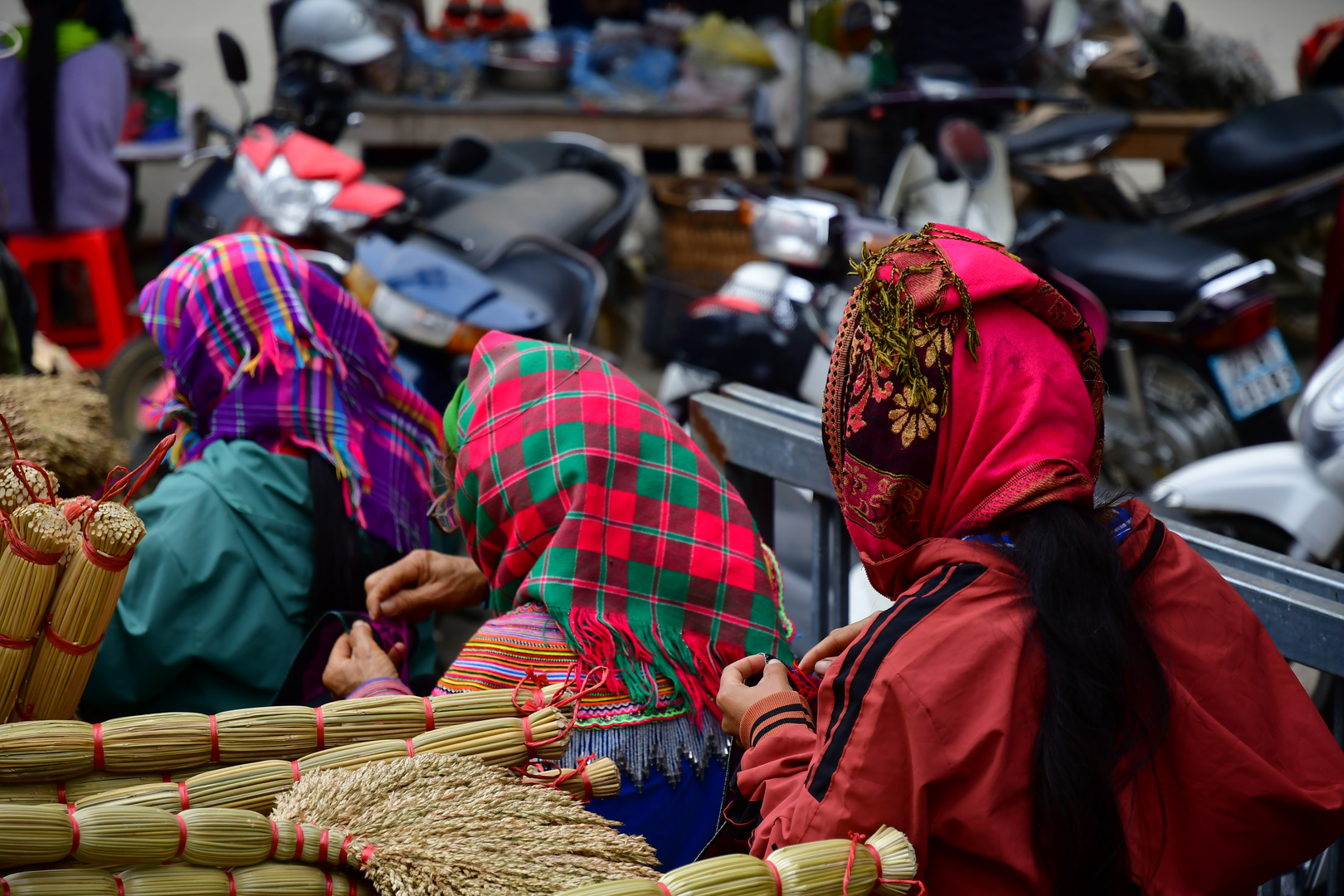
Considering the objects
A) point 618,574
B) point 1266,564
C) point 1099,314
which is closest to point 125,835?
point 618,574

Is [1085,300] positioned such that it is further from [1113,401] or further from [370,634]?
[370,634]

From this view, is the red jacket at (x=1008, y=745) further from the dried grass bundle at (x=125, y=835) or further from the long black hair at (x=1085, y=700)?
the dried grass bundle at (x=125, y=835)

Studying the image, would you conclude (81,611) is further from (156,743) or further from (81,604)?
(156,743)

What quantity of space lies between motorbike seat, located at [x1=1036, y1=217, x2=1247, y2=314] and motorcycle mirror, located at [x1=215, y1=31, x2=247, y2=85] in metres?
3.01

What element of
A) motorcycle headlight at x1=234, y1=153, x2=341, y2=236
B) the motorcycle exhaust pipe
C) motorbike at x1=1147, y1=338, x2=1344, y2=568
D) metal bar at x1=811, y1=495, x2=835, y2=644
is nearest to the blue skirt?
metal bar at x1=811, y1=495, x2=835, y2=644

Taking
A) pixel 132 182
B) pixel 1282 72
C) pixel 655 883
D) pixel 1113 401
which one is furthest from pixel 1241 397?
pixel 1282 72

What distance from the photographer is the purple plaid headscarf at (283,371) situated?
2.19m

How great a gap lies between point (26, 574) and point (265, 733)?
0.31 meters

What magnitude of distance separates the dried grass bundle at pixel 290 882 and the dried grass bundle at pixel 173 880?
2 cm

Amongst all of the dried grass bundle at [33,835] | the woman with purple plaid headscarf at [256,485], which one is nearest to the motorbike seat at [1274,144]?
the woman with purple plaid headscarf at [256,485]

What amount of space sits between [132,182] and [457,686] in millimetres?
5097

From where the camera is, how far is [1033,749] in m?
1.15

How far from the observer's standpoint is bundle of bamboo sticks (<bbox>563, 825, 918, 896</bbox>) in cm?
107

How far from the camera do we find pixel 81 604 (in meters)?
1.27
